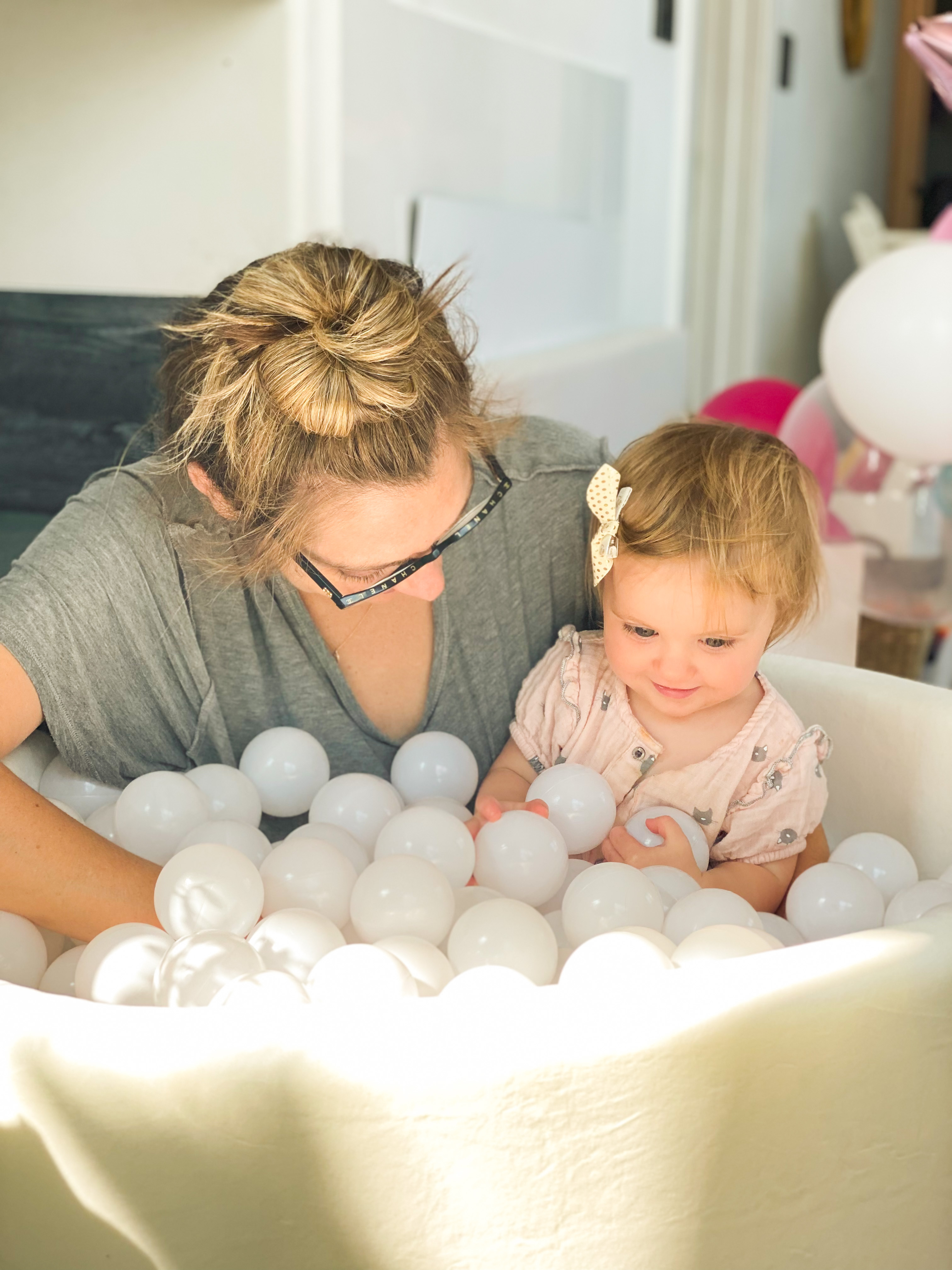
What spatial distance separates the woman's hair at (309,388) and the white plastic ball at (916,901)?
0.47m

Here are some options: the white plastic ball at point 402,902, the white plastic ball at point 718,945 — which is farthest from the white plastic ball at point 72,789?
the white plastic ball at point 718,945

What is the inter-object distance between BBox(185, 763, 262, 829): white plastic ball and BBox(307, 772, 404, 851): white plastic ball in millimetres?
62

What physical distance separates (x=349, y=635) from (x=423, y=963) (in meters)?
0.44

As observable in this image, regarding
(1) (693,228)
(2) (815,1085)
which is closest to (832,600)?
(2) (815,1085)

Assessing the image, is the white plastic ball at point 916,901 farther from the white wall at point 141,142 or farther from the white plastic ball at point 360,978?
the white wall at point 141,142

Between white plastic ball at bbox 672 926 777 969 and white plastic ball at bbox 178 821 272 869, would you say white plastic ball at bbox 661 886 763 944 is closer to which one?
white plastic ball at bbox 672 926 777 969

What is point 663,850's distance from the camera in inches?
42.4

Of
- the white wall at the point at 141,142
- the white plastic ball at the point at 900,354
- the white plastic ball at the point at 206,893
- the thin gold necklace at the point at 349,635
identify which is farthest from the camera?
the white plastic ball at the point at 900,354

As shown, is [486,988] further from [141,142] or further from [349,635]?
[141,142]

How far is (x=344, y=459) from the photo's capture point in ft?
2.95

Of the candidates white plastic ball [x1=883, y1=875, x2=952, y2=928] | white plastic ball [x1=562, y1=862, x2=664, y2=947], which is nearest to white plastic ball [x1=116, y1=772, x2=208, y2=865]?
white plastic ball [x1=562, y1=862, x2=664, y2=947]

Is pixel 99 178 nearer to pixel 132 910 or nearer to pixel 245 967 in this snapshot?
pixel 132 910

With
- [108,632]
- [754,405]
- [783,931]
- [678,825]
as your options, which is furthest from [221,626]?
[754,405]

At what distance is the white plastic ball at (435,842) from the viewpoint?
97 centimetres
